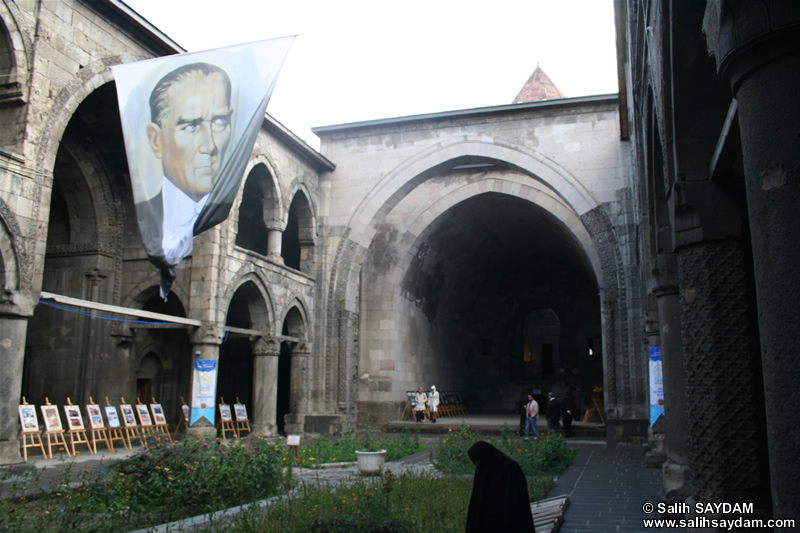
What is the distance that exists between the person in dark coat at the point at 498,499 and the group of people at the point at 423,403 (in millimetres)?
16032

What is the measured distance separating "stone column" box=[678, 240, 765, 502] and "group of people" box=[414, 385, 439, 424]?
15.7 metres

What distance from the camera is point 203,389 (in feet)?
43.2

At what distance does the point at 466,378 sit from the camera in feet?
92.3

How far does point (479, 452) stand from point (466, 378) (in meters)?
24.5

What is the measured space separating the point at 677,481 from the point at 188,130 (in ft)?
26.9

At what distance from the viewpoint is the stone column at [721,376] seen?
4109mm

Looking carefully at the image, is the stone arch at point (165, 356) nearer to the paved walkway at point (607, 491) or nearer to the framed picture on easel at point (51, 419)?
the framed picture on easel at point (51, 419)

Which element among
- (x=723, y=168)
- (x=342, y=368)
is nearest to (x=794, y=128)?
(x=723, y=168)

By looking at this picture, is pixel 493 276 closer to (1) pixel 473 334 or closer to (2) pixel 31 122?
Answer: (1) pixel 473 334

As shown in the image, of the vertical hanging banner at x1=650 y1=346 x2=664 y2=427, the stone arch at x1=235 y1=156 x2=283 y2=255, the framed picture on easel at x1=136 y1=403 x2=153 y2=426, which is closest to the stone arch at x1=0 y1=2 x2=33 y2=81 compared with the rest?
the stone arch at x1=235 y1=156 x2=283 y2=255

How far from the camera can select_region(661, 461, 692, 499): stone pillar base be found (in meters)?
6.62

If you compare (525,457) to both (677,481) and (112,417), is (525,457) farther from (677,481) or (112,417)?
(112,417)

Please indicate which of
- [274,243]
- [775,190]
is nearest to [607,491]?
[775,190]

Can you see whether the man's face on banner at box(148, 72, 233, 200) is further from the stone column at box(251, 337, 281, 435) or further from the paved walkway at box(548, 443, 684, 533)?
the paved walkway at box(548, 443, 684, 533)
